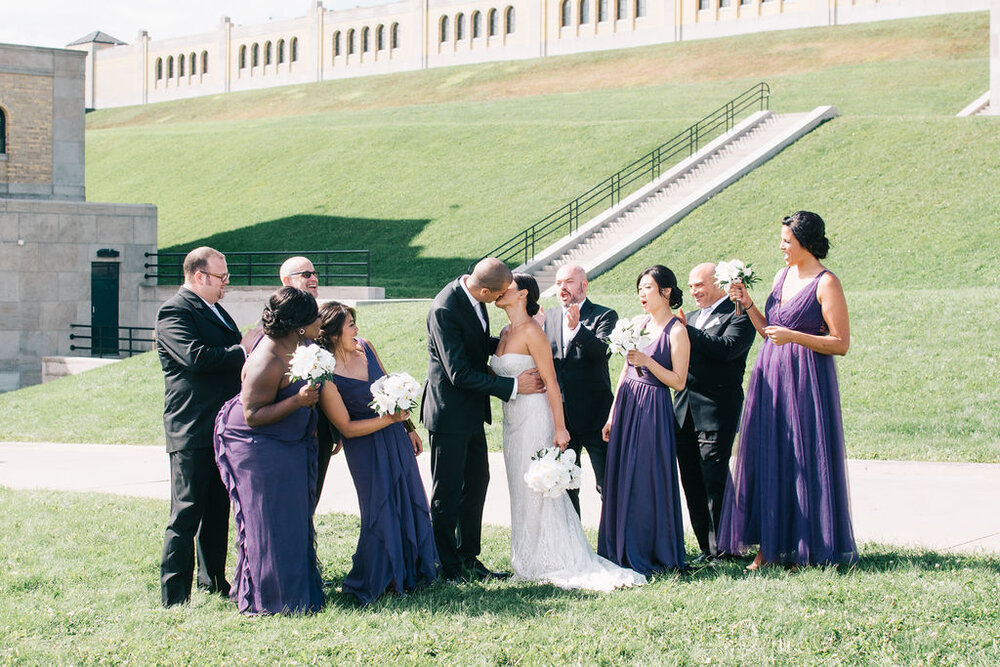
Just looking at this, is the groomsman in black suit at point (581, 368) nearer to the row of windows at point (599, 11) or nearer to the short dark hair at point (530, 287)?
A: the short dark hair at point (530, 287)

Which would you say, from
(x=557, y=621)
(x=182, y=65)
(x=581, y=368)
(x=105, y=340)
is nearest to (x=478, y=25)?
(x=182, y=65)

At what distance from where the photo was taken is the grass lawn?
17.1 ft

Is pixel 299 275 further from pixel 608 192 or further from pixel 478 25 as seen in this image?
pixel 478 25

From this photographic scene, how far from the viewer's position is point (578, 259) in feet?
86.5

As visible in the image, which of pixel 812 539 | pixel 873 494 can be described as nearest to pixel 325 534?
pixel 812 539

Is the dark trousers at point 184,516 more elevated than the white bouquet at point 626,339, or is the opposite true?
the white bouquet at point 626,339

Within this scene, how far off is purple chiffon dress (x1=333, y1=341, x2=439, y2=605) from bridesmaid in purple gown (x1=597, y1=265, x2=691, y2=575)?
4.13 ft

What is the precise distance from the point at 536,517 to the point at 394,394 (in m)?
1.45

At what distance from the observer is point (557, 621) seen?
573 centimetres

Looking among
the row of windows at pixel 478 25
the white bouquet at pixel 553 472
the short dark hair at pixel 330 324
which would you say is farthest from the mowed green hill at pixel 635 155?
the row of windows at pixel 478 25

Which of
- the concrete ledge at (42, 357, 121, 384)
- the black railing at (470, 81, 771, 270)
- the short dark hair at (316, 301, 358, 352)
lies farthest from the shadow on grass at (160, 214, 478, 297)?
the short dark hair at (316, 301, 358, 352)

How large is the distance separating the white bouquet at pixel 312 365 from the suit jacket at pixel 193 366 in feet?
2.54

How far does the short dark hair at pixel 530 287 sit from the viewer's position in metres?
6.95

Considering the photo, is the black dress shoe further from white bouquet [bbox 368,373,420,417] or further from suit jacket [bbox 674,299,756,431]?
suit jacket [bbox 674,299,756,431]
